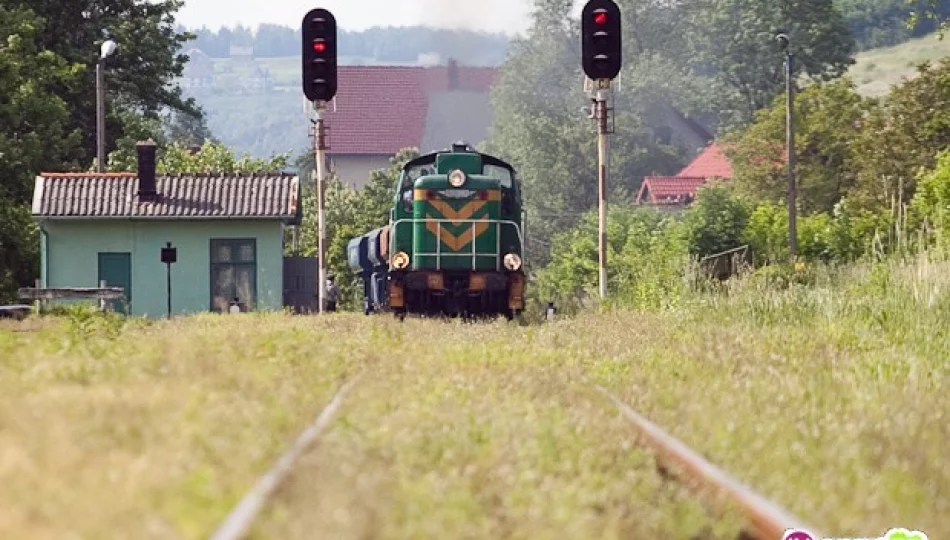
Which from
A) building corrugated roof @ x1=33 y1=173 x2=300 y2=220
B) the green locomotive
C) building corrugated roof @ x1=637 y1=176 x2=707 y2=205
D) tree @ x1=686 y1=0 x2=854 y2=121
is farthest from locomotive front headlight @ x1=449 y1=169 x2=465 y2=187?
tree @ x1=686 y1=0 x2=854 y2=121

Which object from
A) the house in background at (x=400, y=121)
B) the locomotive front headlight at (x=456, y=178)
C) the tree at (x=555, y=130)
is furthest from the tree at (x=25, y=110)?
the house in background at (x=400, y=121)

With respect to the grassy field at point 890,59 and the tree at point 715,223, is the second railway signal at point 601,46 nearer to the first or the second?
the tree at point 715,223

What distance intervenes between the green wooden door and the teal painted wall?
141 millimetres

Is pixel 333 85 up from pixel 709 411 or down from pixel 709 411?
up

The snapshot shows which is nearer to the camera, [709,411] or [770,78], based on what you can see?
[709,411]

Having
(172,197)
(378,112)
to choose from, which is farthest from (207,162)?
(378,112)

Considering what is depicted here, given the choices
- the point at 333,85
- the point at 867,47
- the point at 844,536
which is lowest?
the point at 844,536

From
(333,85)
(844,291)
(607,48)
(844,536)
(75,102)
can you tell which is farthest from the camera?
(75,102)

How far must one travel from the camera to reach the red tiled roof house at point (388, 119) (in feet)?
338

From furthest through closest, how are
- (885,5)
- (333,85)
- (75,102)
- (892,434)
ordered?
(885,5)
(75,102)
(333,85)
(892,434)

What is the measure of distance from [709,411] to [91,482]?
17.4 ft

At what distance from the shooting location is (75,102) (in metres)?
58.3

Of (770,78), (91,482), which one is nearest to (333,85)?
(91,482)

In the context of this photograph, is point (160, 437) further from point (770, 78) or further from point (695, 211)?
point (770, 78)
